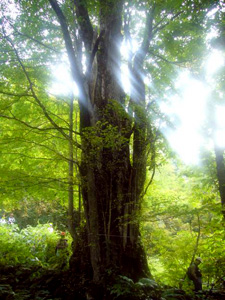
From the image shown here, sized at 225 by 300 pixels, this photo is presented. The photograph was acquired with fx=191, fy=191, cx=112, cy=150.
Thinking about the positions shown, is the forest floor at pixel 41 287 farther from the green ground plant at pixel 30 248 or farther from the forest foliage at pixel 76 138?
the green ground plant at pixel 30 248

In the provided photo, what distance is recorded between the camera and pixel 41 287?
2828mm

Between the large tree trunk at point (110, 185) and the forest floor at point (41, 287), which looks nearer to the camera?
the forest floor at point (41, 287)

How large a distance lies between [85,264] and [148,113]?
8.94 ft

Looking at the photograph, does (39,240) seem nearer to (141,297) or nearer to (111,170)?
(111,170)

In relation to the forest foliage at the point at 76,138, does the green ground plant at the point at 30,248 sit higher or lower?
lower

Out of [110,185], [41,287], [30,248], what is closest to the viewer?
[41,287]

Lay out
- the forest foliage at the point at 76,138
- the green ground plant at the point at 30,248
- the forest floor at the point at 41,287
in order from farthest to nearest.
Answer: the green ground plant at the point at 30,248 → the forest foliage at the point at 76,138 → the forest floor at the point at 41,287

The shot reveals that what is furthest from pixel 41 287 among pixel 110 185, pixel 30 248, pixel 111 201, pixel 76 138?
pixel 30 248

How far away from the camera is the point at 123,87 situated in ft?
14.9

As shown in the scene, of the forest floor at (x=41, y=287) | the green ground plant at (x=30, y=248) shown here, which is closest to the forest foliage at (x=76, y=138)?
the green ground plant at (x=30, y=248)

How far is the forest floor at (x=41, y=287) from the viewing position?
2.20m

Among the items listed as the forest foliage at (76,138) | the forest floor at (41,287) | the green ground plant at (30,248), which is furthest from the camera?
the green ground plant at (30,248)

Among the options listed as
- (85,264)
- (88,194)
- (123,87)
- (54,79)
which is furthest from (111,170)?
(54,79)

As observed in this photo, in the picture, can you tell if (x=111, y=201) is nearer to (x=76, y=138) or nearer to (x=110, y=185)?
(x=110, y=185)
